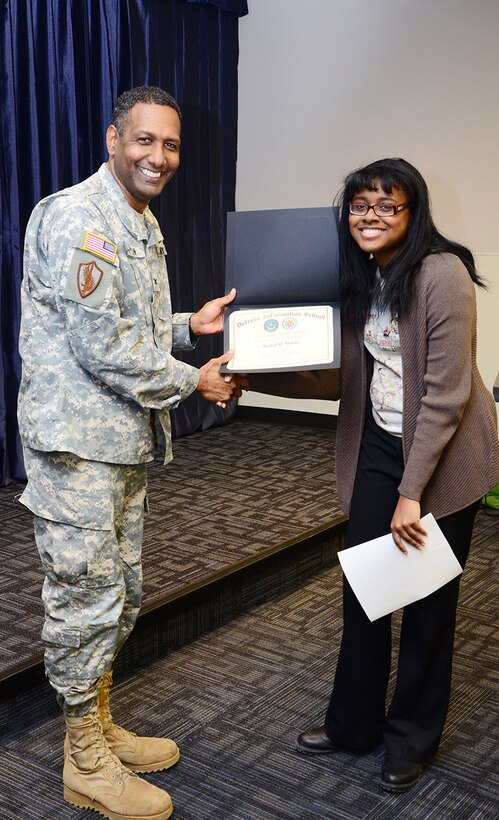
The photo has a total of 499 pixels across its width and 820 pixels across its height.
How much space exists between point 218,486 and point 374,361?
91.9 inches

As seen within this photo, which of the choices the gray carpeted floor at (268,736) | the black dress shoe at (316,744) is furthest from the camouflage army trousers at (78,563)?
the black dress shoe at (316,744)

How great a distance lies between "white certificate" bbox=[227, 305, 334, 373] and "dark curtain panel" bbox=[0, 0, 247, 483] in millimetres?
2476

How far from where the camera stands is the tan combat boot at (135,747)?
2.13 m

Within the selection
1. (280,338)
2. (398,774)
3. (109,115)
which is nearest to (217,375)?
(280,338)

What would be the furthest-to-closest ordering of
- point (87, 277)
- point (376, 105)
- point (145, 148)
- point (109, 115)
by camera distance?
point (376, 105) → point (109, 115) → point (145, 148) → point (87, 277)

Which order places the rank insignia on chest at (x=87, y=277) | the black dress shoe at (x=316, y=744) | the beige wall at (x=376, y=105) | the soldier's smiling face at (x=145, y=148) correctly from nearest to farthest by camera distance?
the rank insignia on chest at (x=87, y=277), the soldier's smiling face at (x=145, y=148), the black dress shoe at (x=316, y=744), the beige wall at (x=376, y=105)

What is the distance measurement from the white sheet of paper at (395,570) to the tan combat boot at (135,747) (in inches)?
23.8

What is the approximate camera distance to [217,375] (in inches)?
80.8

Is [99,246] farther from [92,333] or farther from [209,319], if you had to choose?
[209,319]

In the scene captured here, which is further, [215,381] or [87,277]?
[215,381]

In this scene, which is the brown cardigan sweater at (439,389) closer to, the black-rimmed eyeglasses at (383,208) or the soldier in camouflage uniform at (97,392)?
the black-rimmed eyeglasses at (383,208)

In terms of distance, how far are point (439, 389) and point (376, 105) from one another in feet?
12.3

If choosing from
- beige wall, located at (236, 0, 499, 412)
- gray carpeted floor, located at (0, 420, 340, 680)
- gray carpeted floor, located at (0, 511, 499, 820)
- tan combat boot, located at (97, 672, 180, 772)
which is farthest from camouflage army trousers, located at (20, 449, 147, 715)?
beige wall, located at (236, 0, 499, 412)

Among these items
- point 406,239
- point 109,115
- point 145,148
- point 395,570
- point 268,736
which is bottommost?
point 268,736
